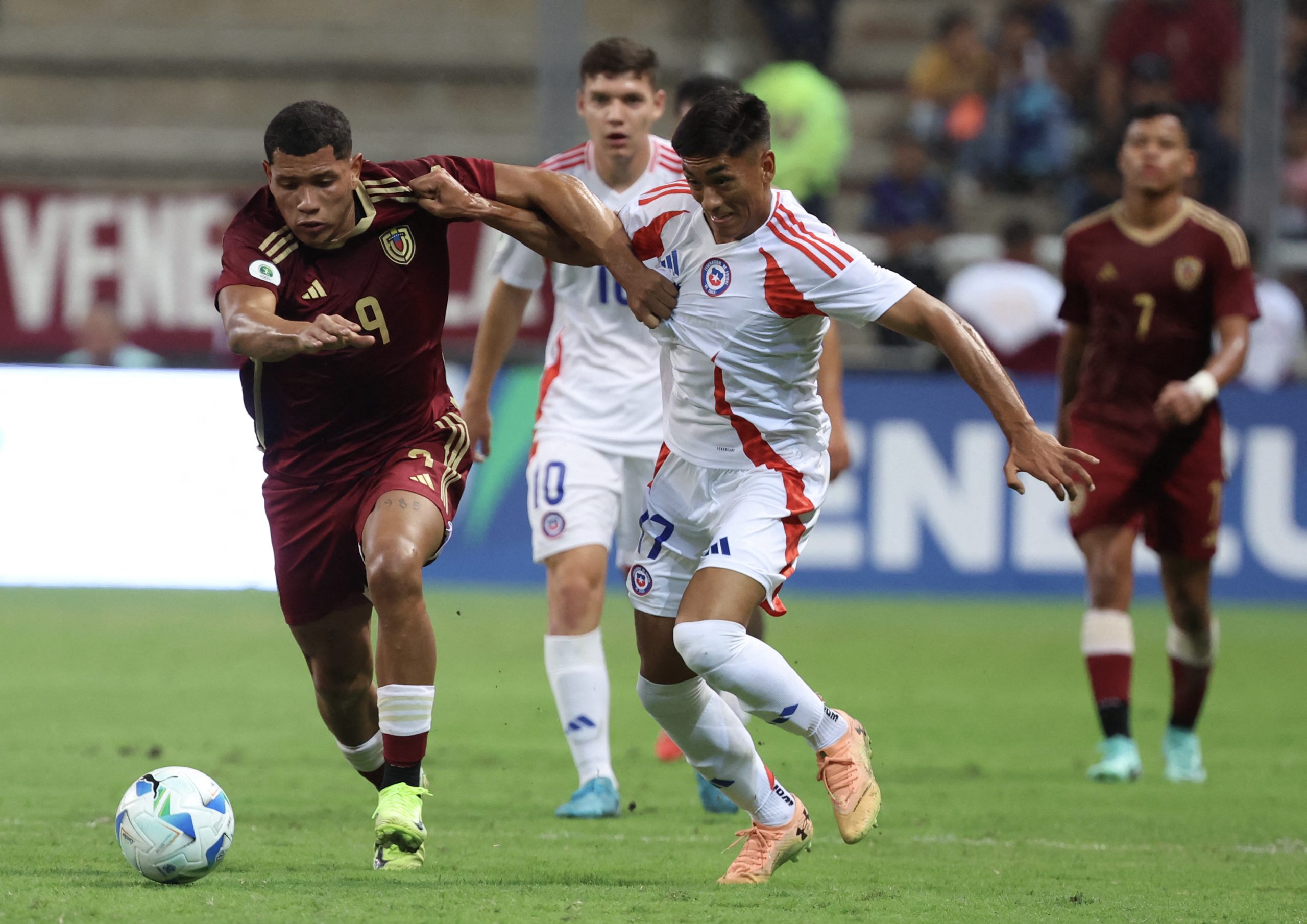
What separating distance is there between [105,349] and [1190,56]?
31.9 ft

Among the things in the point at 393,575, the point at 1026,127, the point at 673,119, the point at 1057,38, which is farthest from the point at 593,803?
the point at 1057,38

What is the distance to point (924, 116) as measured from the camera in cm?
1734

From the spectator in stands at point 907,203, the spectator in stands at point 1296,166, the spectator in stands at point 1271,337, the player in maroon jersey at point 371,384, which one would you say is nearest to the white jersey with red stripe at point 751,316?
the player in maroon jersey at point 371,384

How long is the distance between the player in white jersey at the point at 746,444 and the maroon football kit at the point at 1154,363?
2.72 metres

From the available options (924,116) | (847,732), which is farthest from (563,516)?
(924,116)

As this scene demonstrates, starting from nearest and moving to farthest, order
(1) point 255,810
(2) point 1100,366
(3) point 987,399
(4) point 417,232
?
(3) point 987,399, (4) point 417,232, (1) point 255,810, (2) point 1100,366

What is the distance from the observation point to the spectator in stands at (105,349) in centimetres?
1399

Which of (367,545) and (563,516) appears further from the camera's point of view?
(563,516)

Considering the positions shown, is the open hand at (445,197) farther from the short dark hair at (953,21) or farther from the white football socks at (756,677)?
the short dark hair at (953,21)

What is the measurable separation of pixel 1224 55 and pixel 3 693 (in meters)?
12.3

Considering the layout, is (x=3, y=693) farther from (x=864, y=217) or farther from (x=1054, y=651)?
(x=864, y=217)

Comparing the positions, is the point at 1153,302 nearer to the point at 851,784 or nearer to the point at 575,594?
the point at 575,594

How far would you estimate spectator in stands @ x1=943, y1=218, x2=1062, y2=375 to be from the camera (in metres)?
13.9

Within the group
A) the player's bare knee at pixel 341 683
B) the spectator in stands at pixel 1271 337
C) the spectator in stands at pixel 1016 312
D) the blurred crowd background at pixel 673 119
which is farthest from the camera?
the blurred crowd background at pixel 673 119
